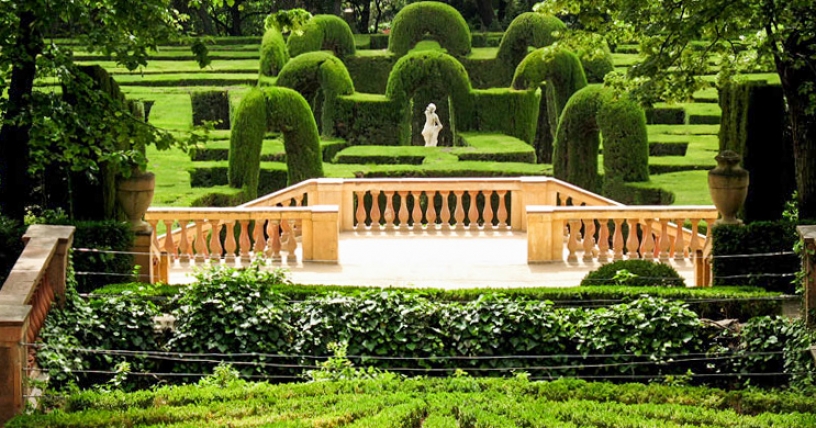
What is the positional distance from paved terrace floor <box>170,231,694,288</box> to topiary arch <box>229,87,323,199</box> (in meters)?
2.35

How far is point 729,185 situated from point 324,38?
2731 centimetres

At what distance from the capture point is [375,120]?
106ft

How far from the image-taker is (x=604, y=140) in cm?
2200

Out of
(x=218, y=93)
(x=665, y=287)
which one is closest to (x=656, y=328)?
(x=665, y=287)

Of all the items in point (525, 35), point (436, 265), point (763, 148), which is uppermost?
point (525, 35)

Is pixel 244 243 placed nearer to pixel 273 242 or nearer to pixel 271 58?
pixel 273 242

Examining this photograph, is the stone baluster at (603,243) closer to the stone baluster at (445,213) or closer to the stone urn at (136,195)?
the stone baluster at (445,213)

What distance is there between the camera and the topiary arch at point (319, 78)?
3148 cm

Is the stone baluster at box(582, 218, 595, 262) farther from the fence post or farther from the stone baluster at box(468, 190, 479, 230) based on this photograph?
the fence post

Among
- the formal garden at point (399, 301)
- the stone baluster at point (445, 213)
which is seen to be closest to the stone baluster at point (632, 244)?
the formal garden at point (399, 301)

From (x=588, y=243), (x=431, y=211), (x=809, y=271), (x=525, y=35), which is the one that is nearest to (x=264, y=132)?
(x=431, y=211)

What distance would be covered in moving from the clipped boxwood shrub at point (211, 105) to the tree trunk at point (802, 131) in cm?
2353

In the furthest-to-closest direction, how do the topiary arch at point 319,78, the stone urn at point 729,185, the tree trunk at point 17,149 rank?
the topiary arch at point 319,78 < the stone urn at point 729,185 < the tree trunk at point 17,149

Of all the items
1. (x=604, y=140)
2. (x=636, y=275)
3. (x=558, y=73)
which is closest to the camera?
(x=636, y=275)
